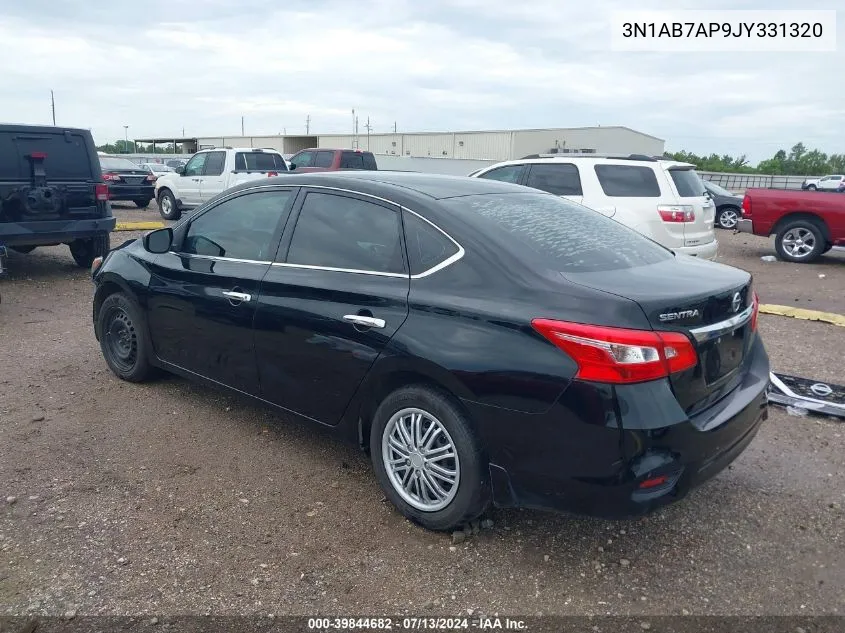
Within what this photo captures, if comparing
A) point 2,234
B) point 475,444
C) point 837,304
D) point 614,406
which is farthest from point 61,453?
point 837,304

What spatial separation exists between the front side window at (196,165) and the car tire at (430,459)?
14137mm

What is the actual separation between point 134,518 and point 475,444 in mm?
1734

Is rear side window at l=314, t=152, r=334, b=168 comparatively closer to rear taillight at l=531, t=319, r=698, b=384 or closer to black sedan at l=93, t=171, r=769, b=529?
black sedan at l=93, t=171, r=769, b=529

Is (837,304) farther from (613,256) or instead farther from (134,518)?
(134,518)

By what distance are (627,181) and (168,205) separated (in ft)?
39.2

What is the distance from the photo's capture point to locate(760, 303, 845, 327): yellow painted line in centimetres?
741

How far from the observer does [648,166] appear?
355 inches

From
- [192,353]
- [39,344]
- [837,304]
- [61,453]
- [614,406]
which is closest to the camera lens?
[614,406]

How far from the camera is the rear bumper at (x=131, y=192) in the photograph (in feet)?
59.4

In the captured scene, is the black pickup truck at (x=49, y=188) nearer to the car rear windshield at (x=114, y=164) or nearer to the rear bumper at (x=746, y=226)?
the car rear windshield at (x=114, y=164)

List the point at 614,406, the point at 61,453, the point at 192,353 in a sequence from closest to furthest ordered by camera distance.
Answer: the point at 614,406 → the point at 61,453 → the point at 192,353

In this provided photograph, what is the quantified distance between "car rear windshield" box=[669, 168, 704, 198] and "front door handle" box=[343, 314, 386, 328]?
6.77 metres

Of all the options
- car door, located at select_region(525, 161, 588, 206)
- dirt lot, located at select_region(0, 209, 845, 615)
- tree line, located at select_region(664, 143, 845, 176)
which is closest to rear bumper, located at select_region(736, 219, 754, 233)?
car door, located at select_region(525, 161, 588, 206)

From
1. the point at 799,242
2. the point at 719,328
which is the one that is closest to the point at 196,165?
the point at 799,242
